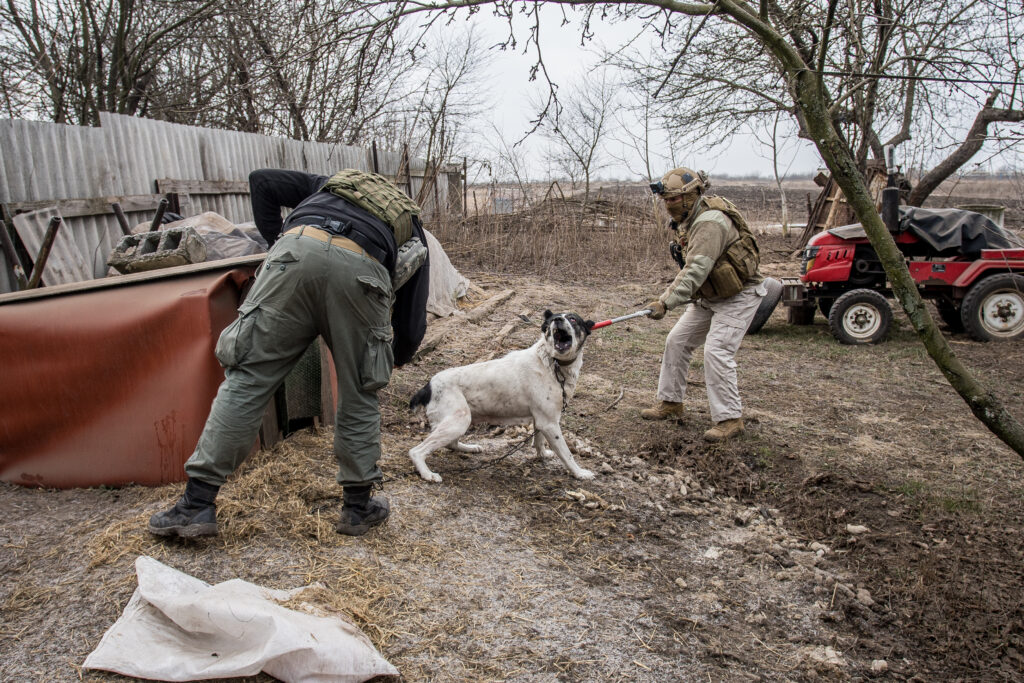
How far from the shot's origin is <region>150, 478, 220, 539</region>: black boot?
2842 mm

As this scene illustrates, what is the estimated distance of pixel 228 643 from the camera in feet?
7.20

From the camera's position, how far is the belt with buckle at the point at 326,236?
2953 millimetres

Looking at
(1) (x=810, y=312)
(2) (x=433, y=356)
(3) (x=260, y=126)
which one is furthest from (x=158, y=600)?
(3) (x=260, y=126)

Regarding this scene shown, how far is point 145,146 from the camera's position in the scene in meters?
6.58

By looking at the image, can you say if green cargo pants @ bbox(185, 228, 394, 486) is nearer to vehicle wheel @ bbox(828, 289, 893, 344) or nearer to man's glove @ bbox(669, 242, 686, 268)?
man's glove @ bbox(669, 242, 686, 268)

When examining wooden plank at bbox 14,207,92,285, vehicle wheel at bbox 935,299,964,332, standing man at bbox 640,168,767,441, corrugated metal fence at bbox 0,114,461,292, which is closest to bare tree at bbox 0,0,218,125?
corrugated metal fence at bbox 0,114,461,292

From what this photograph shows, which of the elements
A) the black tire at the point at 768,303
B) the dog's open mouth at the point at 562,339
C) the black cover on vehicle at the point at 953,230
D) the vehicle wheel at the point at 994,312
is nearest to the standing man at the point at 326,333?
the dog's open mouth at the point at 562,339

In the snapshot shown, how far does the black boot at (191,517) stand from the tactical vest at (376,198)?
1370 millimetres

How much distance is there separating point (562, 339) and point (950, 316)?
22.4 feet

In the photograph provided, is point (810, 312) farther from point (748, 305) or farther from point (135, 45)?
point (135, 45)

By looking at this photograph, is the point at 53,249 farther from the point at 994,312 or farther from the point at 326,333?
the point at 994,312

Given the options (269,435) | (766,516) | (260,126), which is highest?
(260,126)

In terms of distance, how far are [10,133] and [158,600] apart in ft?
13.9

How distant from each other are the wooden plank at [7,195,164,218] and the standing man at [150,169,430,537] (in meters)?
3.11
